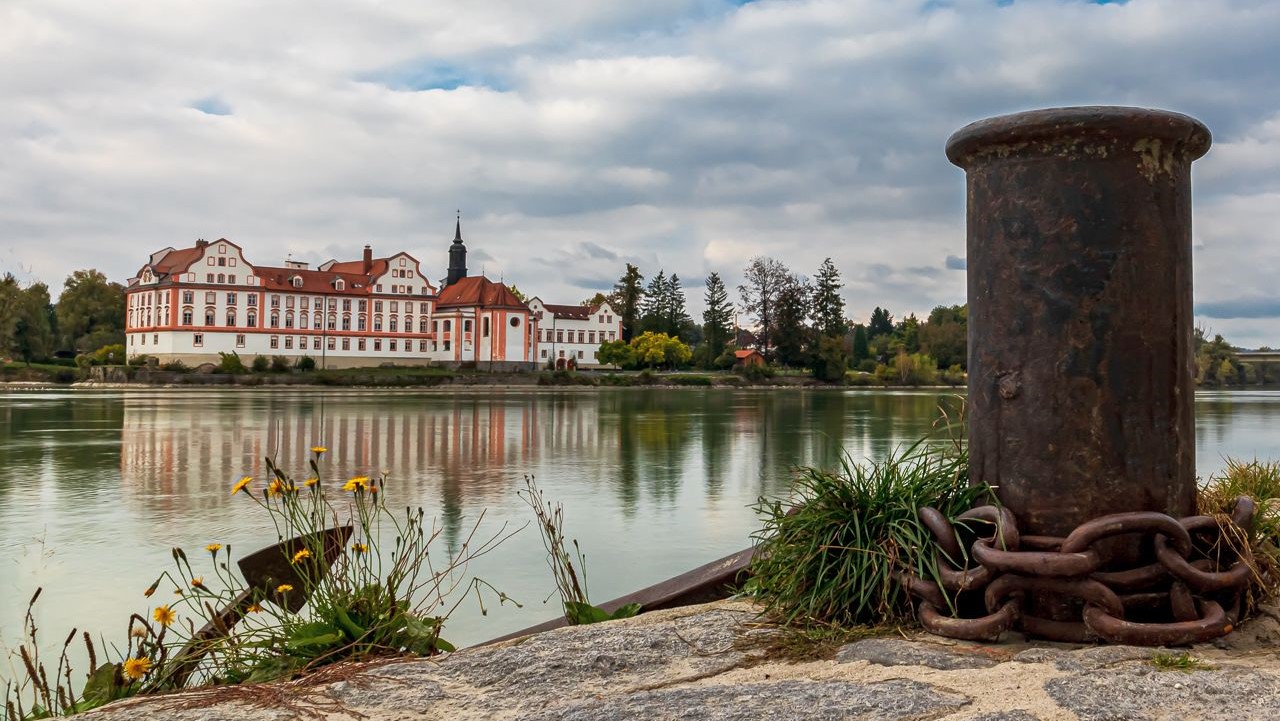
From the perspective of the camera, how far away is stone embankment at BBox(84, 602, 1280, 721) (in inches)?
90.9

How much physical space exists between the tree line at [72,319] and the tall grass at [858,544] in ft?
265

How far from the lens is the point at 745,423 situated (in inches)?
1019

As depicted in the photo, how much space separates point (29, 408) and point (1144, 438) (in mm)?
Answer: 34141

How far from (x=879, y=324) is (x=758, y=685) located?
145 m

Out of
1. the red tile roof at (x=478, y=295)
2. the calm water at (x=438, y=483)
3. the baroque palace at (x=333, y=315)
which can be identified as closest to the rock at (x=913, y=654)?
the calm water at (x=438, y=483)

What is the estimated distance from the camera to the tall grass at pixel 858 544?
314 centimetres

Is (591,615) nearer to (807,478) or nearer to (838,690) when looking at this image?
(807,478)

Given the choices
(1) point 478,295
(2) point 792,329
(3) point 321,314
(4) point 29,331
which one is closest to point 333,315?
(3) point 321,314

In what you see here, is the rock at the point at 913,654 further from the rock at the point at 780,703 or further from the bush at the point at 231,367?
the bush at the point at 231,367

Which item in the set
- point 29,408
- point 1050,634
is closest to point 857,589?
point 1050,634

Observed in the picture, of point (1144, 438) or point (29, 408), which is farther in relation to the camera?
point (29, 408)

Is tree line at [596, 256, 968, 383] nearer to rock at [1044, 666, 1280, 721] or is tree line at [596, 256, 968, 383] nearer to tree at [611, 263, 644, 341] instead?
tree at [611, 263, 644, 341]

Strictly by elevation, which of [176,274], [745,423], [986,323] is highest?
[176,274]

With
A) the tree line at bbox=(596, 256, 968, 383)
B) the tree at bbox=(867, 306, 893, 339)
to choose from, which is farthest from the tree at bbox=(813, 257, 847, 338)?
the tree at bbox=(867, 306, 893, 339)
